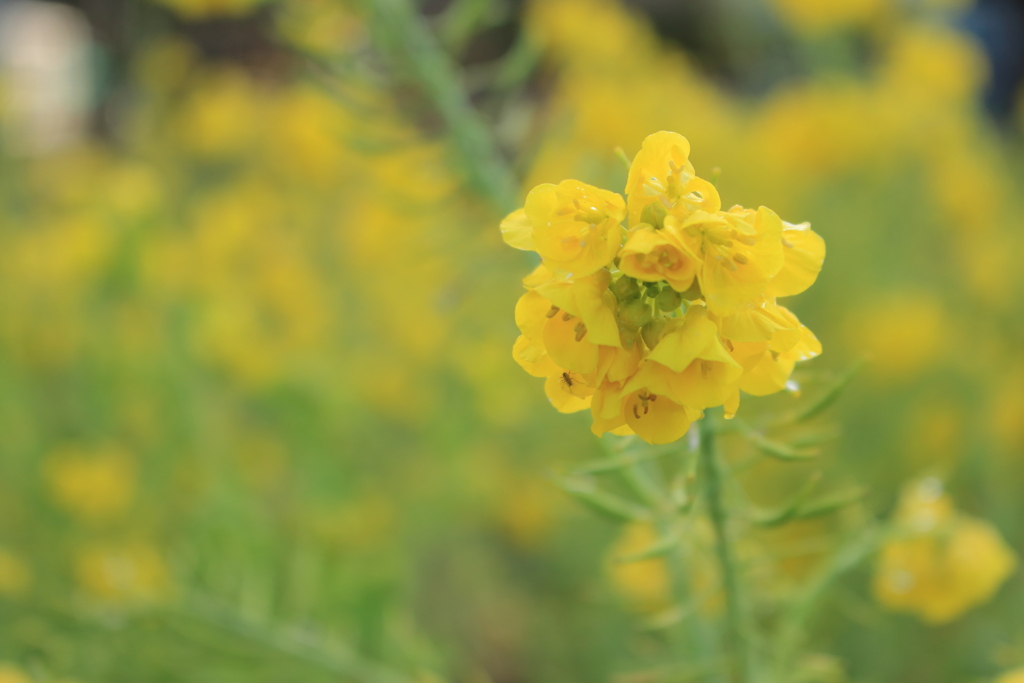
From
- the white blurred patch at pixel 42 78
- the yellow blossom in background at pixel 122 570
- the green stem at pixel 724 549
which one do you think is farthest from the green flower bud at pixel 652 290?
the white blurred patch at pixel 42 78

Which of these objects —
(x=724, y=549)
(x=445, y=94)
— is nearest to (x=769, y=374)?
(x=724, y=549)

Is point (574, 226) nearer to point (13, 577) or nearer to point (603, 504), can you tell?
point (603, 504)

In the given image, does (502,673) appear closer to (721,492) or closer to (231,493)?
(231,493)

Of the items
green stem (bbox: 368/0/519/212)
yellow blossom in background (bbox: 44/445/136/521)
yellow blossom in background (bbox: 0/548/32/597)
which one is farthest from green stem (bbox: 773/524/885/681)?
yellow blossom in background (bbox: 44/445/136/521)

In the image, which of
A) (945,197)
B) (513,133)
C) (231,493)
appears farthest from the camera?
(945,197)

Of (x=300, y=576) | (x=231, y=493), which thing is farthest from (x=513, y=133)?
(x=231, y=493)

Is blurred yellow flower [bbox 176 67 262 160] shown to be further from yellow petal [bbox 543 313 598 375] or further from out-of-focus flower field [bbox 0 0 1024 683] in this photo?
yellow petal [bbox 543 313 598 375]
